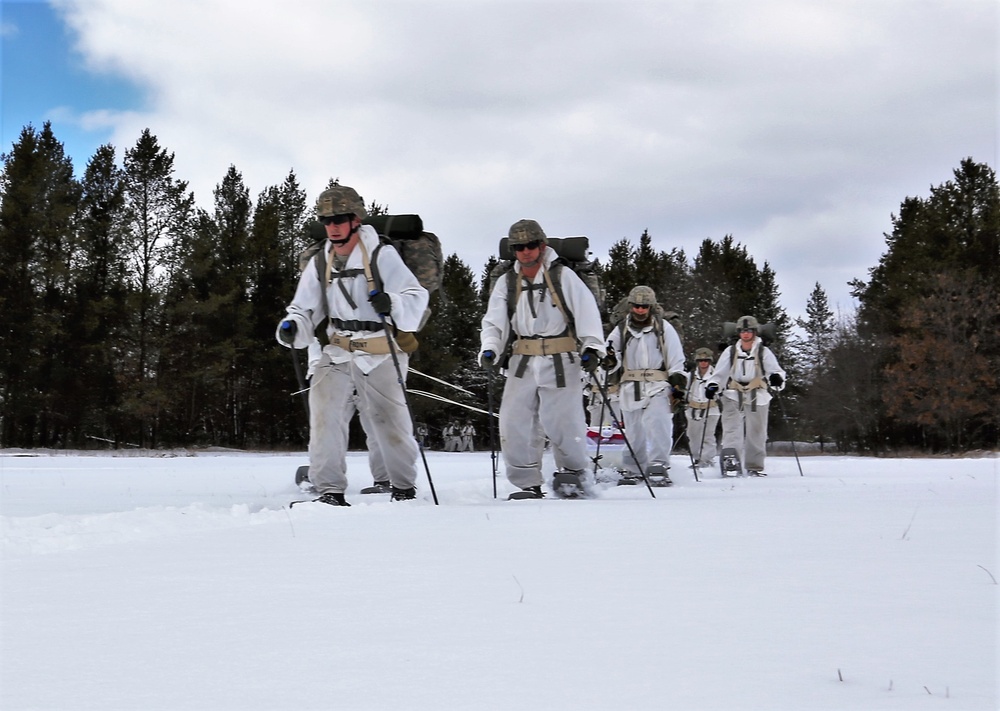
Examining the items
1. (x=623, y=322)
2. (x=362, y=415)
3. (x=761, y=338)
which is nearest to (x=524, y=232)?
(x=362, y=415)

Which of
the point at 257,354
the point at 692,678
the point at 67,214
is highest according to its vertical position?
the point at 67,214

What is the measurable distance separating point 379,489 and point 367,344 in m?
1.59

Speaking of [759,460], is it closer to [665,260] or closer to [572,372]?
[572,372]

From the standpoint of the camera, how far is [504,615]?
2.83 m

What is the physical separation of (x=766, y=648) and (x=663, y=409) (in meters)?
10.7

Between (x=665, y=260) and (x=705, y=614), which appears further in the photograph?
(x=665, y=260)

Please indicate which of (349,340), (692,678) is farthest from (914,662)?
(349,340)

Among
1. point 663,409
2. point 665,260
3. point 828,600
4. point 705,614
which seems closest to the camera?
point 705,614

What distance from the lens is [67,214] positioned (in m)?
36.8

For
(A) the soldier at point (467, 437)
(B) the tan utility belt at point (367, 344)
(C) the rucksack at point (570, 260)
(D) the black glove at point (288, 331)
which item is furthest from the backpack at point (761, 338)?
(A) the soldier at point (467, 437)

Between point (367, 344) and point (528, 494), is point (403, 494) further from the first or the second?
point (367, 344)

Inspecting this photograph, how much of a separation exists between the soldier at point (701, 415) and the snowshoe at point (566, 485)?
38.8ft

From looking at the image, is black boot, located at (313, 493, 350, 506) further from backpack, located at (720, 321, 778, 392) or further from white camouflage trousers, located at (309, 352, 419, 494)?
backpack, located at (720, 321, 778, 392)

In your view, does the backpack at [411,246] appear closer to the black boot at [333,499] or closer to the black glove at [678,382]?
the black boot at [333,499]
